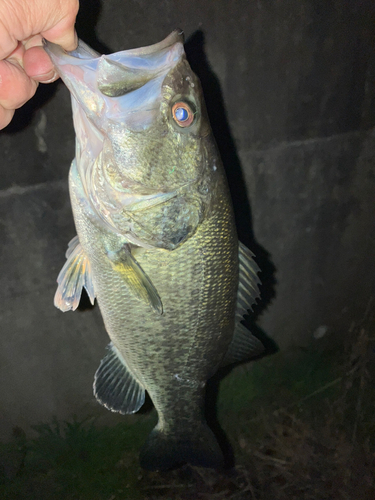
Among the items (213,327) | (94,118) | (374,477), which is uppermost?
(94,118)

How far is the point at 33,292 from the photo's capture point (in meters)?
1.99

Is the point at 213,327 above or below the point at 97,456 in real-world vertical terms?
above

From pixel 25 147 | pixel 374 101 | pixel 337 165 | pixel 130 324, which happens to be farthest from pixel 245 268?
pixel 374 101

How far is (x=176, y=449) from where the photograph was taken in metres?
1.48

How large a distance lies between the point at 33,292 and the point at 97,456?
62.6 inches

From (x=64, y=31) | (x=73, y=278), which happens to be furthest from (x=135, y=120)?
(x=73, y=278)

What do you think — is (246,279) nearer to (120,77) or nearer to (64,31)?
(120,77)

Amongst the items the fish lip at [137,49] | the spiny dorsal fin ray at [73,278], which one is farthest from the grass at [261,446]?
the fish lip at [137,49]

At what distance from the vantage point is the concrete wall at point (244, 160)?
1.63m

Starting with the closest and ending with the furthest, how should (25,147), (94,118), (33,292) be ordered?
(94,118)
(25,147)
(33,292)

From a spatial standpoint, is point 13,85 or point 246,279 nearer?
point 13,85

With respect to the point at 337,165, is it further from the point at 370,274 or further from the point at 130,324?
the point at 130,324

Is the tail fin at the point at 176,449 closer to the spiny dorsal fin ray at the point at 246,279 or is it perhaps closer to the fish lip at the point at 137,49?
the spiny dorsal fin ray at the point at 246,279

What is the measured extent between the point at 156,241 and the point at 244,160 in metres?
1.32
